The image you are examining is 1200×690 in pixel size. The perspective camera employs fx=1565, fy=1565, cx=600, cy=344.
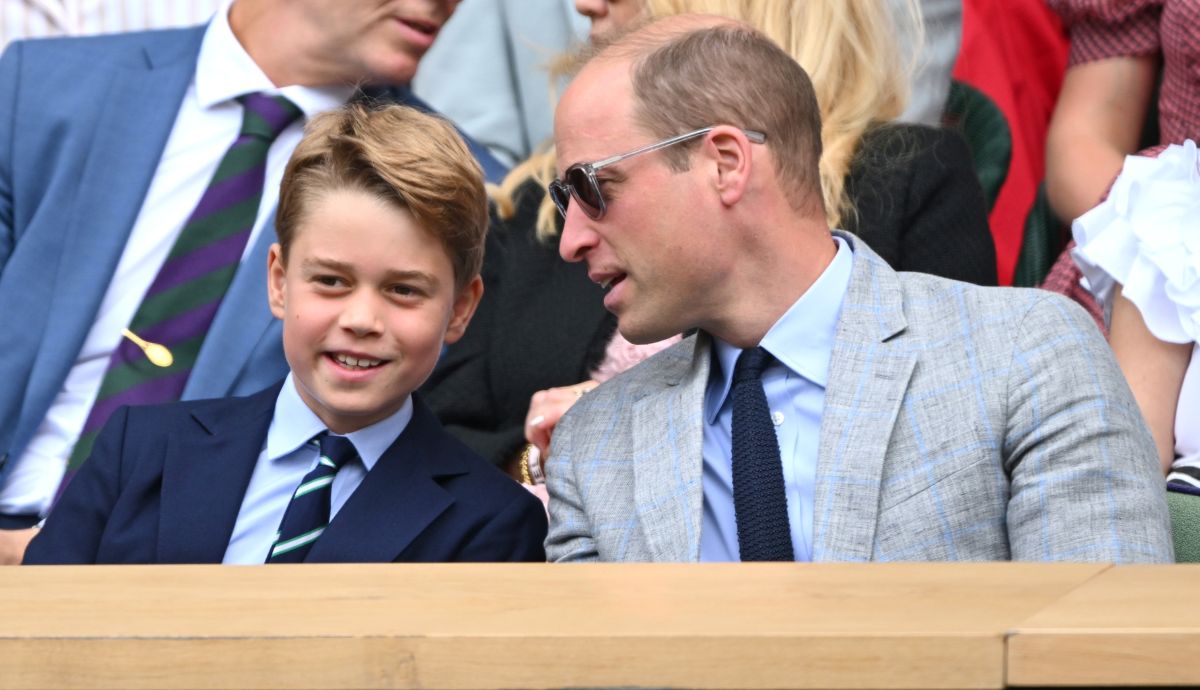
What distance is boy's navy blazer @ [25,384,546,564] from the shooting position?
2129 millimetres

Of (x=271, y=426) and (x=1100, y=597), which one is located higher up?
(x=1100, y=597)

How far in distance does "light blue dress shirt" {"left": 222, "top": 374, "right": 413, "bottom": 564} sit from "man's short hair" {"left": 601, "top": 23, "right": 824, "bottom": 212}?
0.58m

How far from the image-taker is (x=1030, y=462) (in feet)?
5.98

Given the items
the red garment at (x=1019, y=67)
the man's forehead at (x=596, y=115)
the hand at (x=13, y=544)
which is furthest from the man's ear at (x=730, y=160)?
the red garment at (x=1019, y=67)

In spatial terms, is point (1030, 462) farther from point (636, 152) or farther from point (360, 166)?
point (360, 166)

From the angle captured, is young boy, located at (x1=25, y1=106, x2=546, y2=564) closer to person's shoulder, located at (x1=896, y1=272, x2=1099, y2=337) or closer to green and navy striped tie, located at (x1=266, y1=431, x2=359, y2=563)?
green and navy striped tie, located at (x1=266, y1=431, x2=359, y2=563)

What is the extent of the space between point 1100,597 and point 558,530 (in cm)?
98

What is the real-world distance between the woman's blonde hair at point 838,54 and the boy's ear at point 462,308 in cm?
57

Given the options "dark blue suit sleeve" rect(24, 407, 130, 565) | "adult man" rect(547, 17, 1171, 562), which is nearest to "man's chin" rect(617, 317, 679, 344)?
"adult man" rect(547, 17, 1171, 562)

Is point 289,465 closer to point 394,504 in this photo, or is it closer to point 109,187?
point 394,504

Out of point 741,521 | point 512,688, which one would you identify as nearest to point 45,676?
point 512,688

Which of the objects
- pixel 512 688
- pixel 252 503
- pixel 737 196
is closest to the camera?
pixel 512 688

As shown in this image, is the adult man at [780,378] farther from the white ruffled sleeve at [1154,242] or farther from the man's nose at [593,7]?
the man's nose at [593,7]

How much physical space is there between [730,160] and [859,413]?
39 cm
